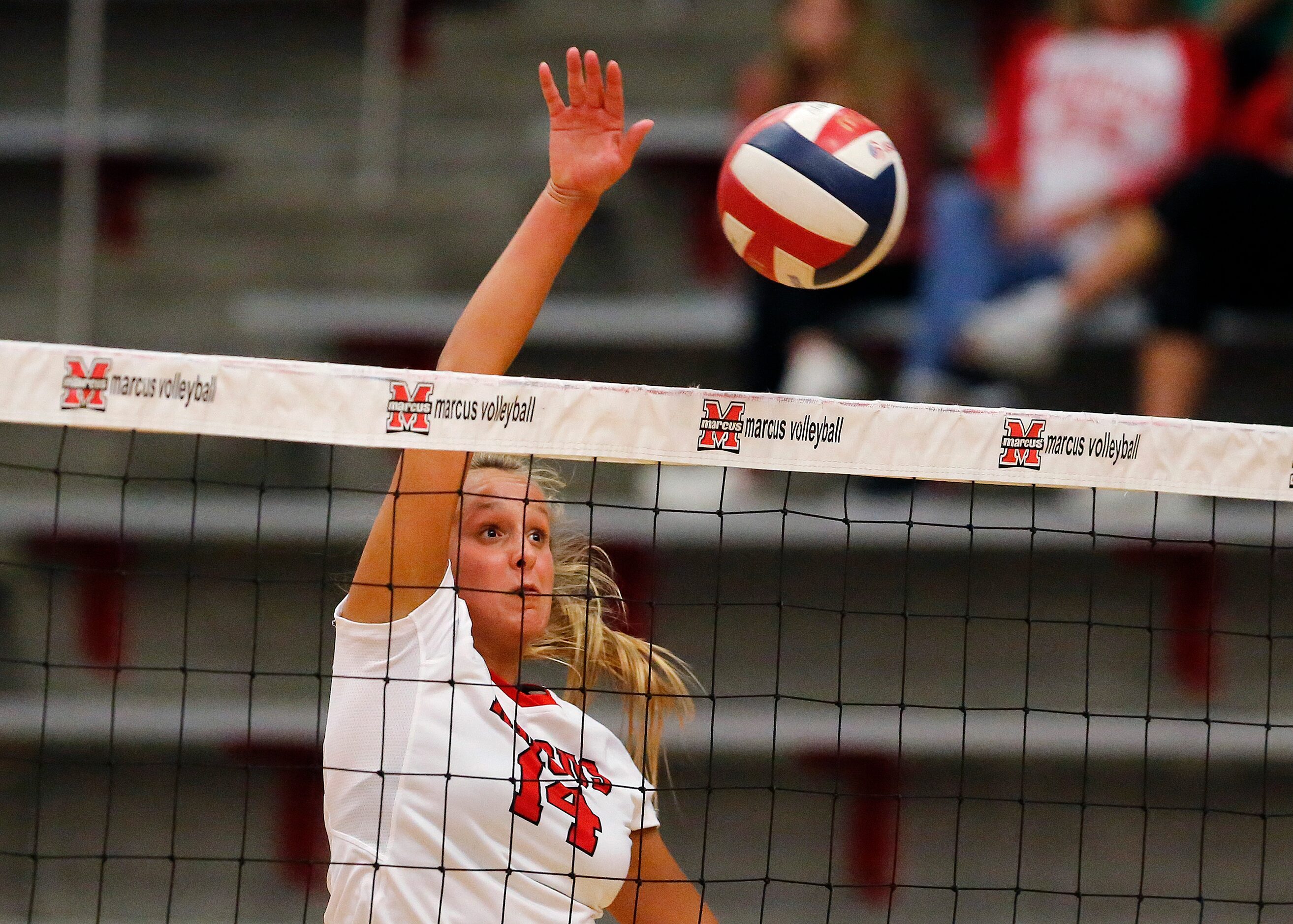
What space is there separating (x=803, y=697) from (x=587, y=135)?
403 cm

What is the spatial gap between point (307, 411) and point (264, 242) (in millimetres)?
5287

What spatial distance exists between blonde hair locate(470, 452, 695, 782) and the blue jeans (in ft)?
10.9

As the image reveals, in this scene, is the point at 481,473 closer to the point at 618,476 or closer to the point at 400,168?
the point at 618,476

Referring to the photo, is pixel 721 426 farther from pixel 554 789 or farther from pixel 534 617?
pixel 554 789

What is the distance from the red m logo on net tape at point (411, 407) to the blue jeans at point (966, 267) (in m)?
3.90

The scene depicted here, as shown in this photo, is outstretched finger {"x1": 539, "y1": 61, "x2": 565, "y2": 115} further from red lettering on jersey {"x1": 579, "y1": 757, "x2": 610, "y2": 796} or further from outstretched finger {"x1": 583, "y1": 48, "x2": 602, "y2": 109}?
red lettering on jersey {"x1": 579, "y1": 757, "x2": 610, "y2": 796}

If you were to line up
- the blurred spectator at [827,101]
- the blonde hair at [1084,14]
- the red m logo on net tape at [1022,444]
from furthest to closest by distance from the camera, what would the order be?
the blonde hair at [1084,14] < the blurred spectator at [827,101] < the red m logo on net tape at [1022,444]

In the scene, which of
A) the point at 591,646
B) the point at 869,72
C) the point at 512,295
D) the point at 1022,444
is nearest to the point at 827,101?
the point at 869,72

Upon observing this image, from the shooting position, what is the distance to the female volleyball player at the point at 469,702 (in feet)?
9.04

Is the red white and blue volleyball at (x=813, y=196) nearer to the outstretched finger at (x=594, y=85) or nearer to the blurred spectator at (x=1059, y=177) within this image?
the outstretched finger at (x=594, y=85)

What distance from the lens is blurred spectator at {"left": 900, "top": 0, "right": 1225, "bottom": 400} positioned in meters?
6.39

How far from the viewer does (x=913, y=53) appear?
6715mm

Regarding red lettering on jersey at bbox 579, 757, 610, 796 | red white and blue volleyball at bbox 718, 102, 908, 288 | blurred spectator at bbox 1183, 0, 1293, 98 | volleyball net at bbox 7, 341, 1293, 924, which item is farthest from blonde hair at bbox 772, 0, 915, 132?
Result: red lettering on jersey at bbox 579, 757, 610, 796

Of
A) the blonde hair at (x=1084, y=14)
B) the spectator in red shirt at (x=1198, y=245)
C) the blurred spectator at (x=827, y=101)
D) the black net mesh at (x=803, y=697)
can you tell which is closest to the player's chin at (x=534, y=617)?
the black net mesh at (x=803, y=697)
